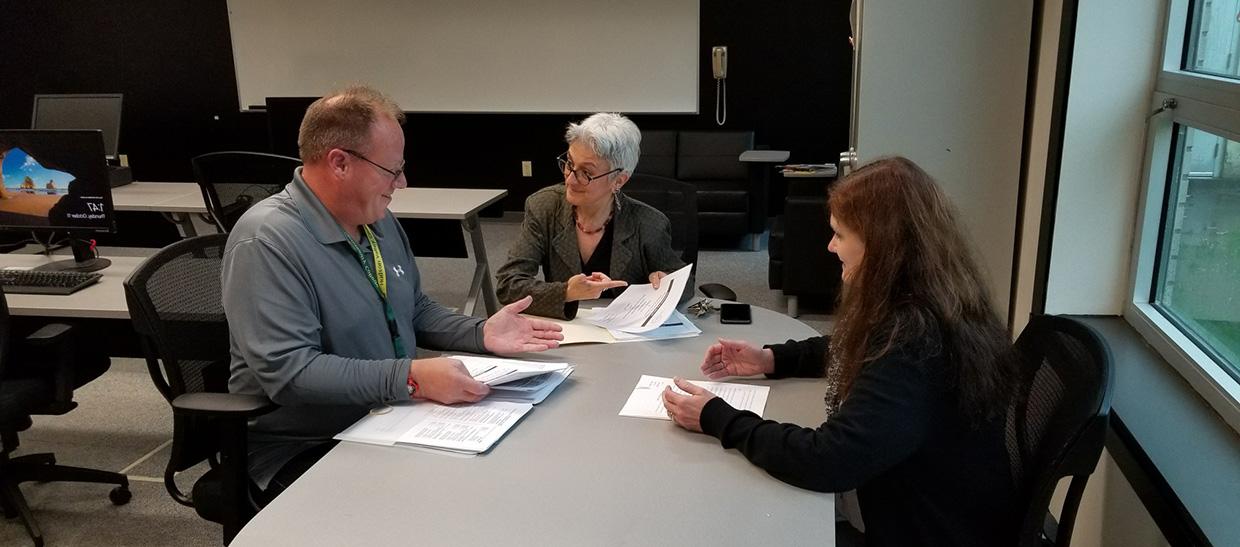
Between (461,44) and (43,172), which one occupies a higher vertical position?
(461,44)

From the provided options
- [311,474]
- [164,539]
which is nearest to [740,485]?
[311,474]

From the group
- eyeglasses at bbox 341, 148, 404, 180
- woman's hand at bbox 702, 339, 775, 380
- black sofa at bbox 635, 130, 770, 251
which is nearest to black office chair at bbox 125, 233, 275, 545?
eyeglasses at bbox 341, 148, 404, 180

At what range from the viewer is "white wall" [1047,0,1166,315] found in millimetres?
2227

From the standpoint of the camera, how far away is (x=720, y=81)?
6355 millimetres

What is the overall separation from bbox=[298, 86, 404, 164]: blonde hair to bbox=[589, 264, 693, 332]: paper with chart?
0.73 metres

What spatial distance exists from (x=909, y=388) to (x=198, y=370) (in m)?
1.51

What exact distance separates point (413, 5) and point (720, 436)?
5.89 m

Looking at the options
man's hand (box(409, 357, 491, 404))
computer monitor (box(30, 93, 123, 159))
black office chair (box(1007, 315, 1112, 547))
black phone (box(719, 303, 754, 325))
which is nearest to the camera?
black office chair (box(1007, 315, 1112, 547))

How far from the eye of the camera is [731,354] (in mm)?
1812

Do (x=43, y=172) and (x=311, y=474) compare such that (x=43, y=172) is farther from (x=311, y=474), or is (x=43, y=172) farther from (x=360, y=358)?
(x=311, y=474)

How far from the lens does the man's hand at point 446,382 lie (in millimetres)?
1617

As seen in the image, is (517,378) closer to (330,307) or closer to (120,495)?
(330,307)

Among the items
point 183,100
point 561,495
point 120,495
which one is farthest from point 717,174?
point 561,495

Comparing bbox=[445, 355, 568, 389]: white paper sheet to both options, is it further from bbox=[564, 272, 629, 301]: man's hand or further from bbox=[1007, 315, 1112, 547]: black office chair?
bbox=[1007, 315, 1112, 547]: black office chair
